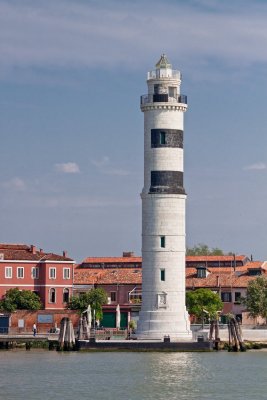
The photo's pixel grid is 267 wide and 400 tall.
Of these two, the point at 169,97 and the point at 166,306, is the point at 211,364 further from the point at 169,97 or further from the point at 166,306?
the point at 169,97

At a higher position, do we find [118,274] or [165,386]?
[118,274]

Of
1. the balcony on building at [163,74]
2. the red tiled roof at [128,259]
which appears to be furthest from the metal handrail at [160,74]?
the red tiled roof at [128,259]

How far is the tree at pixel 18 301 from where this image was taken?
91.4 meters

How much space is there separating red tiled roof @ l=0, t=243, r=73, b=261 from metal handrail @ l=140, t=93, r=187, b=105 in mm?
24125

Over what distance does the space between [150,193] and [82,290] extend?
29.7m

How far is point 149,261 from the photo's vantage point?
244 feet

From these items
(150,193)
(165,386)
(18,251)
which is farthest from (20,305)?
(165,386)

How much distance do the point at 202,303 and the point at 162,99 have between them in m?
23.9

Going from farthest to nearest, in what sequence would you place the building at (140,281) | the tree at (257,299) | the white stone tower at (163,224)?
the building at (140,281), the tree at (257,299), the white stone tower at (163,224)

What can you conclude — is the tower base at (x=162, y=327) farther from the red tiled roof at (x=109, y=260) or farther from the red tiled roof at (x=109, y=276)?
the red tiled roof at (x=109, y=260)

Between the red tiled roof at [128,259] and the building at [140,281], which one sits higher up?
the red tiled roof at [128,259]

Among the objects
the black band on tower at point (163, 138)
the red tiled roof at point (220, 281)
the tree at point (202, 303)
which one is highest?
the black band on tower at point (163, 138)

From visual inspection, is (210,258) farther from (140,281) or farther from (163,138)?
(163,138)

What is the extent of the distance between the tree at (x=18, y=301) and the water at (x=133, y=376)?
17.6 metres
